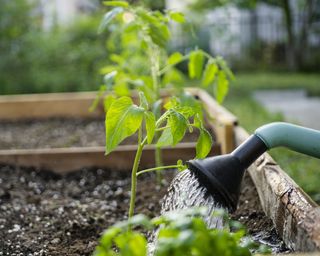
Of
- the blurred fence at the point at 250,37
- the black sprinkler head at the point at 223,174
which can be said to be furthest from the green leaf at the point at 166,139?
the blurred fence at the point at 250,37

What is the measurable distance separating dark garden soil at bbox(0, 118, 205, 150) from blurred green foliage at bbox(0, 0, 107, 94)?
2364 mm

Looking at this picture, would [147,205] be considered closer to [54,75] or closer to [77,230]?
[77,230]

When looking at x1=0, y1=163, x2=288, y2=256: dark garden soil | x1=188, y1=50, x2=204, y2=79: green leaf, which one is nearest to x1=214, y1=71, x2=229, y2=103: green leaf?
x1=188, y1=50, x2=204, y2=79: green leaf

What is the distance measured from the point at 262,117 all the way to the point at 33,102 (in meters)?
1.89

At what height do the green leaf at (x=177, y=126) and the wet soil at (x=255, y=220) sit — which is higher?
the green leaf at (x=177, y=126)

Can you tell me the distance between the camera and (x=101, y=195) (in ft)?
8.73

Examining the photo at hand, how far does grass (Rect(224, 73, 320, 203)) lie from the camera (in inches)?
123

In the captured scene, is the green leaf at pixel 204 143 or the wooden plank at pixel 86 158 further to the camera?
the wooden plank at pixel 86 158

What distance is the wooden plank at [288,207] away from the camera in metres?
1.29

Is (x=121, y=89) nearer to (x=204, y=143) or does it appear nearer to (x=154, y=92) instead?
(x=154, y=92)

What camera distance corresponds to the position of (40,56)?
734 centimetres

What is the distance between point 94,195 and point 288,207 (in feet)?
4.25

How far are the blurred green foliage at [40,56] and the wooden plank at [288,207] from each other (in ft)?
15.7

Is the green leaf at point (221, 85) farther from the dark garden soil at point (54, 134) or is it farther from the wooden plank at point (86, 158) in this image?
the dark garden soil at point (54, 134)
